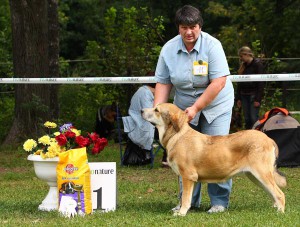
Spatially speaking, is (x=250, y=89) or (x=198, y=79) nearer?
(x=198, y=79)

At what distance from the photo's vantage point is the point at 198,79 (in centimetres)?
649

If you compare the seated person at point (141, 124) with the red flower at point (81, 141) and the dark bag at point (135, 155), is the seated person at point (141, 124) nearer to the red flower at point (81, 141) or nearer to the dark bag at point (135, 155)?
the dark bag at point (135, 155)

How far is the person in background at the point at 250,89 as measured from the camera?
12.7 metres

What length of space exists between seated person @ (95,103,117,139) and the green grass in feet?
9.72

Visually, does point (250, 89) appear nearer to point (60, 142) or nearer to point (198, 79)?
A: point (198, 79)

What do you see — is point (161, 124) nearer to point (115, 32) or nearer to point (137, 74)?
point (137, 74)

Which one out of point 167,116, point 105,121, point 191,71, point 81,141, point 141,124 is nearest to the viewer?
point 167,116

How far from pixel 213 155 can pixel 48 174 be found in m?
1.66

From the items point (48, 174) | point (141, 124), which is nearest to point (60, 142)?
point (48, 174)

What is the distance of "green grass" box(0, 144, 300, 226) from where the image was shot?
5.92 metres

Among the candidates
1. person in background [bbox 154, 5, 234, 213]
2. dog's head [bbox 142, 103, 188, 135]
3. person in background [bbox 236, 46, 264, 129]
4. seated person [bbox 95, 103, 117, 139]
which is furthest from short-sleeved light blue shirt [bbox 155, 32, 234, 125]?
seated person [bbox 95, 103, 117, 139]

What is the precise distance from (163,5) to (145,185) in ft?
90.5

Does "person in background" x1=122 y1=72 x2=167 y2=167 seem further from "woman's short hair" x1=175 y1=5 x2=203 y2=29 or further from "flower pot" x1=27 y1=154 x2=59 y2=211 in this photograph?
"woman's short hair" x1=175 y1=5 x2=203 y2=29

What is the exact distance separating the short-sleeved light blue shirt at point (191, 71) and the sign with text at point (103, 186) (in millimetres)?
951
